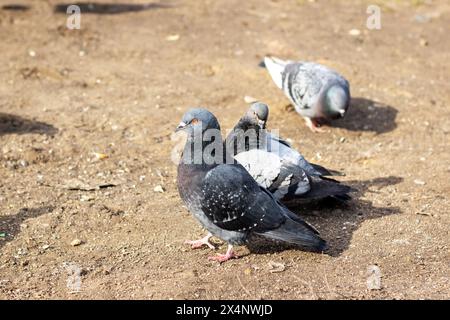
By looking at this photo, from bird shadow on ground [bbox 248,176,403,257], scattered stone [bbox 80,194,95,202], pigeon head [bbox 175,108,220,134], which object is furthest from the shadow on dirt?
pigeon head [bbox 175,108,220,134]

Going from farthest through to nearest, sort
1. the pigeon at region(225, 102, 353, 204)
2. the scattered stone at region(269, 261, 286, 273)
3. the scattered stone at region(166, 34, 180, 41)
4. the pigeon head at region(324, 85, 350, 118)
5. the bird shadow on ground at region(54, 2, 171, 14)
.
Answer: the bird shadow on ground at region(54, 2, 171, 14) → the scattered stone at region(166, 34, 180, 41) → the pigeon head at region(324, 85, 350, 118) → the pigeon at region(225, 102, 353, 204) → the scattered stone at region(269, 261, 286, 273)

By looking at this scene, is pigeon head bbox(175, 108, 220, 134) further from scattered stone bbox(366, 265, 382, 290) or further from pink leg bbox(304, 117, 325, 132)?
pink leg bbox(304, 117, 325, 132)

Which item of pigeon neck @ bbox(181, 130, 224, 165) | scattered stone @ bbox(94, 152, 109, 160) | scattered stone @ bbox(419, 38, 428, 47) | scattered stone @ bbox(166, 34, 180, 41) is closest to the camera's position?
pigeon neck @ bbox(181, 130, 224, 165)

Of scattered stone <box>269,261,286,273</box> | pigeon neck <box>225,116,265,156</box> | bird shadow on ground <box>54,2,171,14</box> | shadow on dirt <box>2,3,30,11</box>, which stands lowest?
scattered stone <box>269,261,286,273</box>

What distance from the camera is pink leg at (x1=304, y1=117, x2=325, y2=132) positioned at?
865 centimetres

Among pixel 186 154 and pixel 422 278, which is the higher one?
pixel 186 154

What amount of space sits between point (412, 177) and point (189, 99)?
3112 millimetres

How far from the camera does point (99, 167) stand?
7.28m

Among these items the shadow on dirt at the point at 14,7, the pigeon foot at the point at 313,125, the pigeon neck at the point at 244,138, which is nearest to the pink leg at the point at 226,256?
the pigeon neck at the point at 244,138

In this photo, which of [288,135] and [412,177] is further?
[288,135]

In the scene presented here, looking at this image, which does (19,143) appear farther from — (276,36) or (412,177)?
(276,36)

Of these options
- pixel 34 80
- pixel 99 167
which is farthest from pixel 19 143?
pixel 34 80

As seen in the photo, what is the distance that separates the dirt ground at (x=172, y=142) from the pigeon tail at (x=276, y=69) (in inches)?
14.2

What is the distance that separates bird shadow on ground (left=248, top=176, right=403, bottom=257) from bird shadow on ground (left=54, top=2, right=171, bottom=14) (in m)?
6.47
